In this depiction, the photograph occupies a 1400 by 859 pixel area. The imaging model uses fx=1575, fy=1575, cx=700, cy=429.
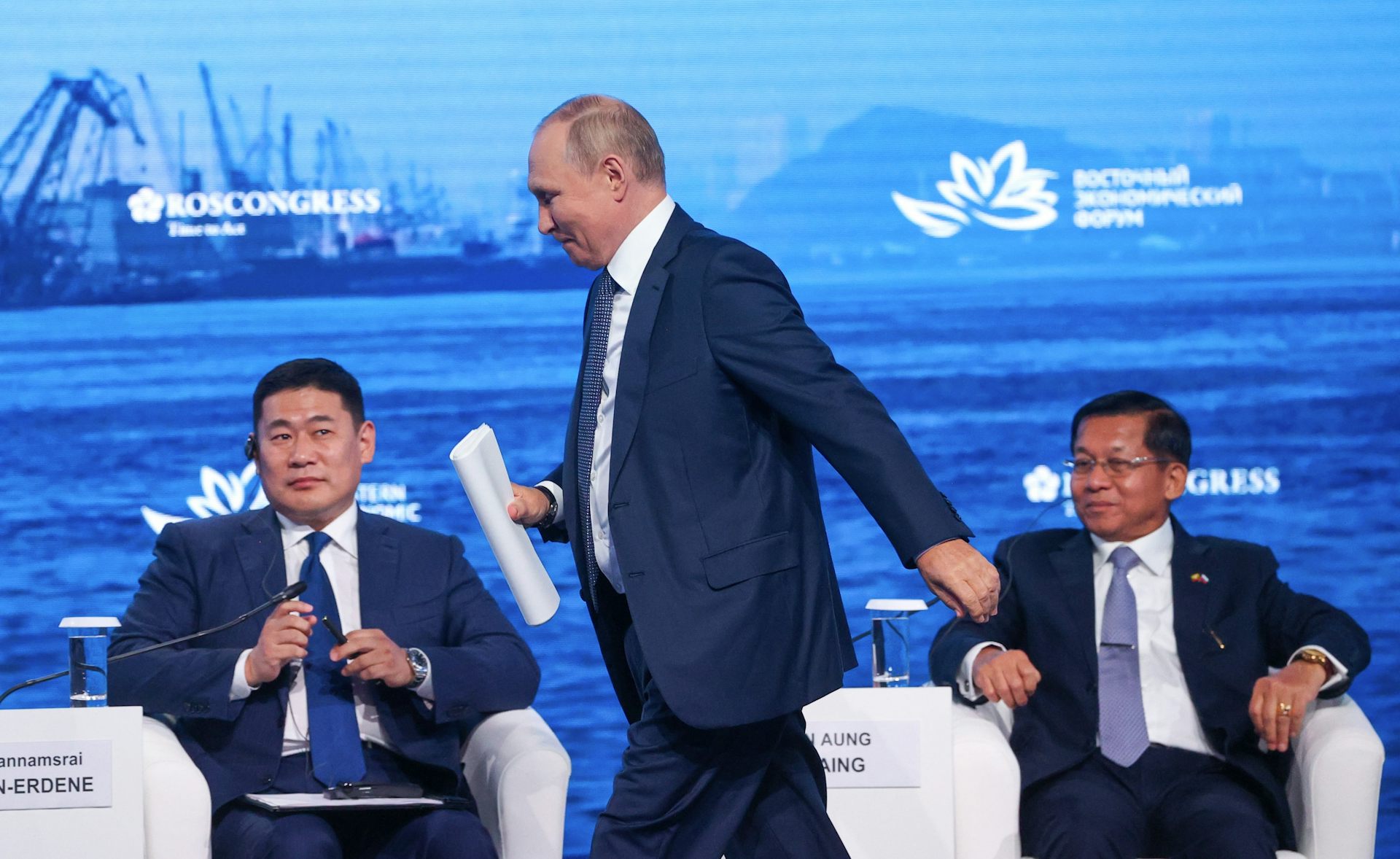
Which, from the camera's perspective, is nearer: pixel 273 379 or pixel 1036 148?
pixel 273 379

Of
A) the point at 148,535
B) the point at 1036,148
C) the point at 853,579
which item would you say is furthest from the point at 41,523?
the point at 1036,148

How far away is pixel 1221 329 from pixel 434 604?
8.16ft

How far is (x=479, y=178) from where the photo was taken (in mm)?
4570

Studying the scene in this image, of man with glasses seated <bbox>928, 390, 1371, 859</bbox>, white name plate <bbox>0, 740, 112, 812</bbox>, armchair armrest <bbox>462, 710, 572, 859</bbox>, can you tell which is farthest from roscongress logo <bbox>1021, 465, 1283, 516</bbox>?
white name plate <bbox>0, 740, 112, 812</bbox>

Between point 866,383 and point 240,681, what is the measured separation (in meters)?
2.11

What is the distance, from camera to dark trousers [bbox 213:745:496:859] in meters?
2.90

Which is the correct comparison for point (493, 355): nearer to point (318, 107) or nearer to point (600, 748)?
point (318, 107)

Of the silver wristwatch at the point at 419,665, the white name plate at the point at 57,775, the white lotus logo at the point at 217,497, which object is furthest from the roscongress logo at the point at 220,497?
the white name plate at the point at 57,775

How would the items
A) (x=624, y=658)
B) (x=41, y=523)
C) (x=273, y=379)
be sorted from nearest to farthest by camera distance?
(x=624, y=658)
(x=273, y=379)
(x=41, y=523)

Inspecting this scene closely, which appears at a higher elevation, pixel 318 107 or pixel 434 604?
pixel 318 107

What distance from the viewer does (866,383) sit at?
4535 millimetres

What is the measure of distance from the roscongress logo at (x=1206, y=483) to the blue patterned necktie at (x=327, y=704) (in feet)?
7.16

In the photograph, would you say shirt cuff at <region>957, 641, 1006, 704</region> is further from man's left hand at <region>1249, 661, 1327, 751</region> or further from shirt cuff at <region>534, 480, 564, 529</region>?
shirt cuff at <region>534, 480, 564, 529</region>

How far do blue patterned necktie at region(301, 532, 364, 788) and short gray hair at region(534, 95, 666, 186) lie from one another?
1202 millimetres
